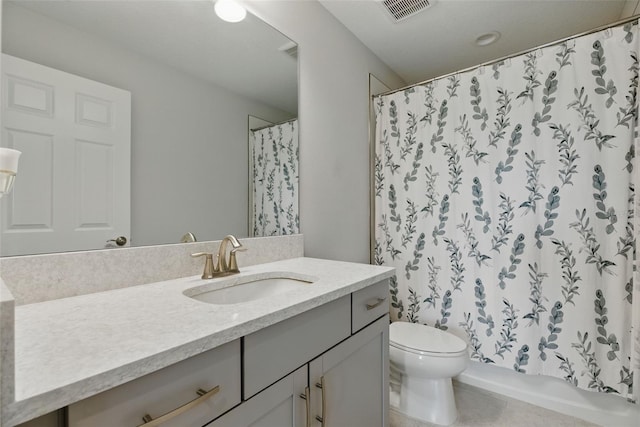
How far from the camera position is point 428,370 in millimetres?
1490

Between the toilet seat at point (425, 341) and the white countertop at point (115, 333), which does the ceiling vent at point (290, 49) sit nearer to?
the white countertop at point (115, 333)

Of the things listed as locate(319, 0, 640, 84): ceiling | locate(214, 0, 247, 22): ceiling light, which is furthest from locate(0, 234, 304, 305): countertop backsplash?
locate(319, 0, 640, 84): ceiling

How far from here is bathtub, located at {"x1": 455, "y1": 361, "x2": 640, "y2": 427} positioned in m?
1.49

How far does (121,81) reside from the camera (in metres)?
0.97

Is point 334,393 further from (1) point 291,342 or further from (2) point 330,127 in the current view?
(2) point 330,127

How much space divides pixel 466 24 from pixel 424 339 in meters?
2.01

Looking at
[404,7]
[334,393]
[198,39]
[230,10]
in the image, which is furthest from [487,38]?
[334,393]

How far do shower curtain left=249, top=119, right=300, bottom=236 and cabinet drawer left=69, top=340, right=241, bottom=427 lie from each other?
2.69ft

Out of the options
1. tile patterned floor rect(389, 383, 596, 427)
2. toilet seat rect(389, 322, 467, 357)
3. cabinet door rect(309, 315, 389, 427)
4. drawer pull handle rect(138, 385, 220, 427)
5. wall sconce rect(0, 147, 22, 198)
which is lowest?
tile patterned floor rect(389, 383, 596, 427)

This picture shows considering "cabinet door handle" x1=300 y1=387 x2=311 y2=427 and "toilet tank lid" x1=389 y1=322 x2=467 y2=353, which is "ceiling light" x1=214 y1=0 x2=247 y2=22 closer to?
"cabinet door handle" x1=300 y1=387 x2=311 y2=427

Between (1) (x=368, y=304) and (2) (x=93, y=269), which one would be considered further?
(1) (x=368, y=304)

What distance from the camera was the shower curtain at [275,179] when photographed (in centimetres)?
142

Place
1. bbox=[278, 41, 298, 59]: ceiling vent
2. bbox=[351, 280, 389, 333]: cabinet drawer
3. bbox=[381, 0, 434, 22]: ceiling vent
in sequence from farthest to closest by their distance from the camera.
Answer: bbox=[381, 0, 434, 22]: ceiling vent < bbox=[278, 41, 298, 59]: ceiling vent < bbox=[351, 280, 389, 333]: cabinet drawer

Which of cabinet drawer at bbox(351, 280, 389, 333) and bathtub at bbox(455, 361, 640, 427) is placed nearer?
cabinet drawer at bbox(351, 280, 389, 333)
